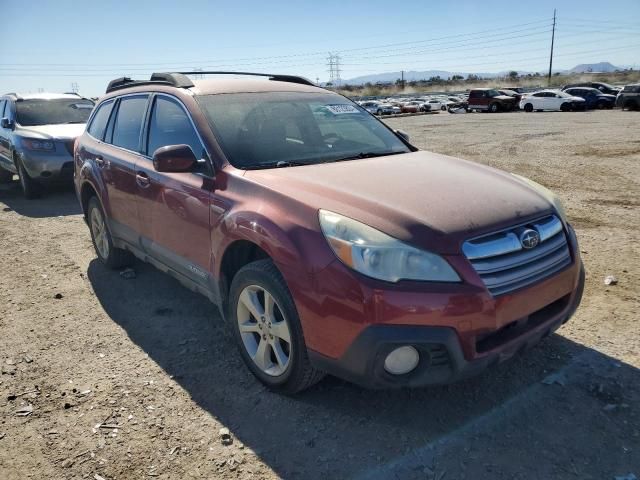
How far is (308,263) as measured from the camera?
2.45 meters

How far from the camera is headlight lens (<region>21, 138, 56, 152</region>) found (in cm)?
845

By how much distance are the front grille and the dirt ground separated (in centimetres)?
75

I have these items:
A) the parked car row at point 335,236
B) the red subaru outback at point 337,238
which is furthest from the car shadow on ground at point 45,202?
the red subaru outback at point 337,238

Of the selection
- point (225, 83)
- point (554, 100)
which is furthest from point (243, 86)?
point (554, 100)

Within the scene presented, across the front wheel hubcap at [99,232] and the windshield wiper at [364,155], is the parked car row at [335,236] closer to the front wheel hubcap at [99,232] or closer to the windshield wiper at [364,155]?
the windshield wiper at [364,155]

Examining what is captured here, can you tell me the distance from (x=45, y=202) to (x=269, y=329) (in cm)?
749

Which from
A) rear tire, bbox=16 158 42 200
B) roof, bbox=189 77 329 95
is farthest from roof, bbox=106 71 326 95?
rear tire, bbox=16 158 42 200

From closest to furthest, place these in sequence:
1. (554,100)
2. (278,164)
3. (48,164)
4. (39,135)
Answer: (278,164), (48,164), (39,135), (554,100)

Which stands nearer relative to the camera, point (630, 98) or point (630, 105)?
point (630, 98)

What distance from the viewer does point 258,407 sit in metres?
2.86

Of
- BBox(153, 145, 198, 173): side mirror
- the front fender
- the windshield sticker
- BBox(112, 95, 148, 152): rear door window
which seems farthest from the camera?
the front fender

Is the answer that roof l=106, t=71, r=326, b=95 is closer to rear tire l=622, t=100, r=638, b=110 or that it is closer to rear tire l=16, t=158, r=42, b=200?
rear tire l=16, t=158, r=42, b=200

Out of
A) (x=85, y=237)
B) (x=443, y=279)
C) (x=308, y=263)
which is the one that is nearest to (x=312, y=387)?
(x=308, y=263)

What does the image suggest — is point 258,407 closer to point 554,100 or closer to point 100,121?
point 100,121
